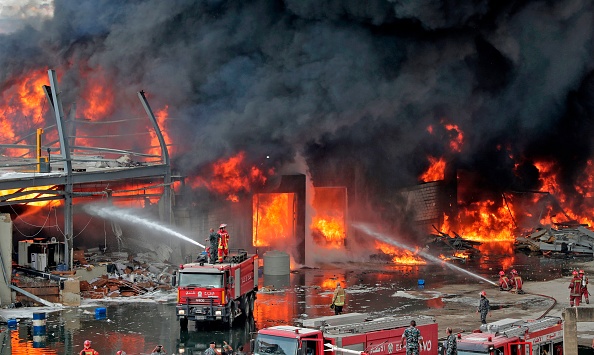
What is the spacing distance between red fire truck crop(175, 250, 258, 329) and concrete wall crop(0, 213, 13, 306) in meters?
7.21

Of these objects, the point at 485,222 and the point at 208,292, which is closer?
the point at 208,292

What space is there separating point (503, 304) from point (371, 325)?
40.0 ft

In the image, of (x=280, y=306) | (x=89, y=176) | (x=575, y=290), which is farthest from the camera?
(x=89, y=176)

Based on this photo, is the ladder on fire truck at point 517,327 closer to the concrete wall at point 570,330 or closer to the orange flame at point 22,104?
the concrete wall at point 570,330

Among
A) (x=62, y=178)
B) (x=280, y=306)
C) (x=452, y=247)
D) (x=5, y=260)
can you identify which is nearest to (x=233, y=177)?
(x=62, y=178)

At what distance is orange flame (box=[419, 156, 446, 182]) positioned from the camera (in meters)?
50.9

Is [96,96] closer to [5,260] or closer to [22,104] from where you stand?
[22,104]

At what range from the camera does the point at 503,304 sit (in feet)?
95.0

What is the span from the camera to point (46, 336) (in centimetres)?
2436

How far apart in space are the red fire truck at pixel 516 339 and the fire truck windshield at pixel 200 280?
8.63 meters

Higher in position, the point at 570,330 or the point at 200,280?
the point at 200,280

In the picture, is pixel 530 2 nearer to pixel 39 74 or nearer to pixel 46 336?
pixel 39 74

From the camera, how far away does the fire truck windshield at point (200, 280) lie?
24859mm

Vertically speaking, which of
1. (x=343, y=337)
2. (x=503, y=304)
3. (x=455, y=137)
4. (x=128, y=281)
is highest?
(x=455, y=137)
